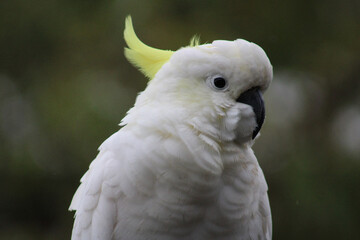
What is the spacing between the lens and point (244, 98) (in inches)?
58.1

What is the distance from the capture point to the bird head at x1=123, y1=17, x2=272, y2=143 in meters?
1.44

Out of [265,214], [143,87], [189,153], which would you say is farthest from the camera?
[143,87]

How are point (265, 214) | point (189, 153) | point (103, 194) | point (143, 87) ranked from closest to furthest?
point (189, 153)
point (103, 194)
point (265, 214)
point (143, 87)

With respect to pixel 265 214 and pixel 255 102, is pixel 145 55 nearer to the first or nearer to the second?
pixel 255 102

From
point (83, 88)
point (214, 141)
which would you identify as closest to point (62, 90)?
point (83, 88)

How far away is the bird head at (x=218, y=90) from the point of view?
144cm

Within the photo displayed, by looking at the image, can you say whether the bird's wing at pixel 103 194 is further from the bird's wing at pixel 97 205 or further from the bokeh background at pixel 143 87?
the bokeh background at pixel 143 87


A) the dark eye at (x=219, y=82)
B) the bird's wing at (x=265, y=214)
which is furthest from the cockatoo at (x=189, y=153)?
the bird's wing at (x=265, y=214)

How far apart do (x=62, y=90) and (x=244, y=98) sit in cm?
238

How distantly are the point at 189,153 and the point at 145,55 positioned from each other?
1.30ft

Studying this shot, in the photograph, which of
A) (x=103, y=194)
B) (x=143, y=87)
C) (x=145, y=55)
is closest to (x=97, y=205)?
(x=103, y=194)

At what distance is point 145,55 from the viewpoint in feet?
5.30

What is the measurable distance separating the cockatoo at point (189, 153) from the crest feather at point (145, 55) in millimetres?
79

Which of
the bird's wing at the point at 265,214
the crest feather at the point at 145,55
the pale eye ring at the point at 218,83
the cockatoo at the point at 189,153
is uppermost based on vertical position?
the crest feather at the point at 145,55
